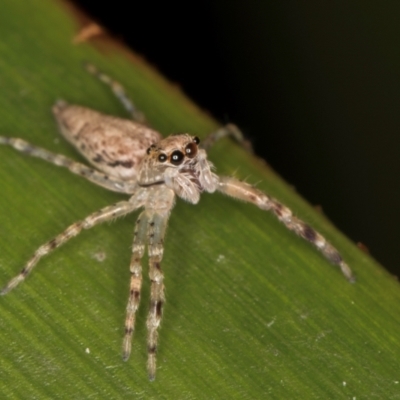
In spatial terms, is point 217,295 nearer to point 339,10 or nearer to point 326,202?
point 326,202

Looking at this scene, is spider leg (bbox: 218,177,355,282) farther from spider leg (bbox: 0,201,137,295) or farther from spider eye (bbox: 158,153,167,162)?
spider leg (bbox: 0,201,137,295)

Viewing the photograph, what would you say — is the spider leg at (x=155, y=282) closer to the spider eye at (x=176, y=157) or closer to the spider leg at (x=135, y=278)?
the spider leg at (x=135, y=278)

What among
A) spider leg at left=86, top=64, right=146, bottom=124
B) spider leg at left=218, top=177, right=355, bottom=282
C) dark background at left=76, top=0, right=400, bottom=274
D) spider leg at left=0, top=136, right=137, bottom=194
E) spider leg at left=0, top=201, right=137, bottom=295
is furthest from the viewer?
dark background at left=76, top=0, right=400, bottom=274

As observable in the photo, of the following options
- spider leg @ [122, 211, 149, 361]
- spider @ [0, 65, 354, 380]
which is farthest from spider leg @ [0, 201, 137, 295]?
spider leg @ [122, 211, 149, 361]

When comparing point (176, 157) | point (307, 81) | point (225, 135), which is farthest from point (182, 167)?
point (307, 81)

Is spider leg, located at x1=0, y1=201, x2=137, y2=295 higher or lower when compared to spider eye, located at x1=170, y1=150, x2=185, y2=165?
lower

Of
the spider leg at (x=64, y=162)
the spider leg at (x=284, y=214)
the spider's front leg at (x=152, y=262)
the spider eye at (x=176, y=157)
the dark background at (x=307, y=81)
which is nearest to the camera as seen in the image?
the spider's front leg at (x=152, y=262)

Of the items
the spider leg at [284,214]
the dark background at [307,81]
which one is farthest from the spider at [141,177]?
the dark background at [307,81]
